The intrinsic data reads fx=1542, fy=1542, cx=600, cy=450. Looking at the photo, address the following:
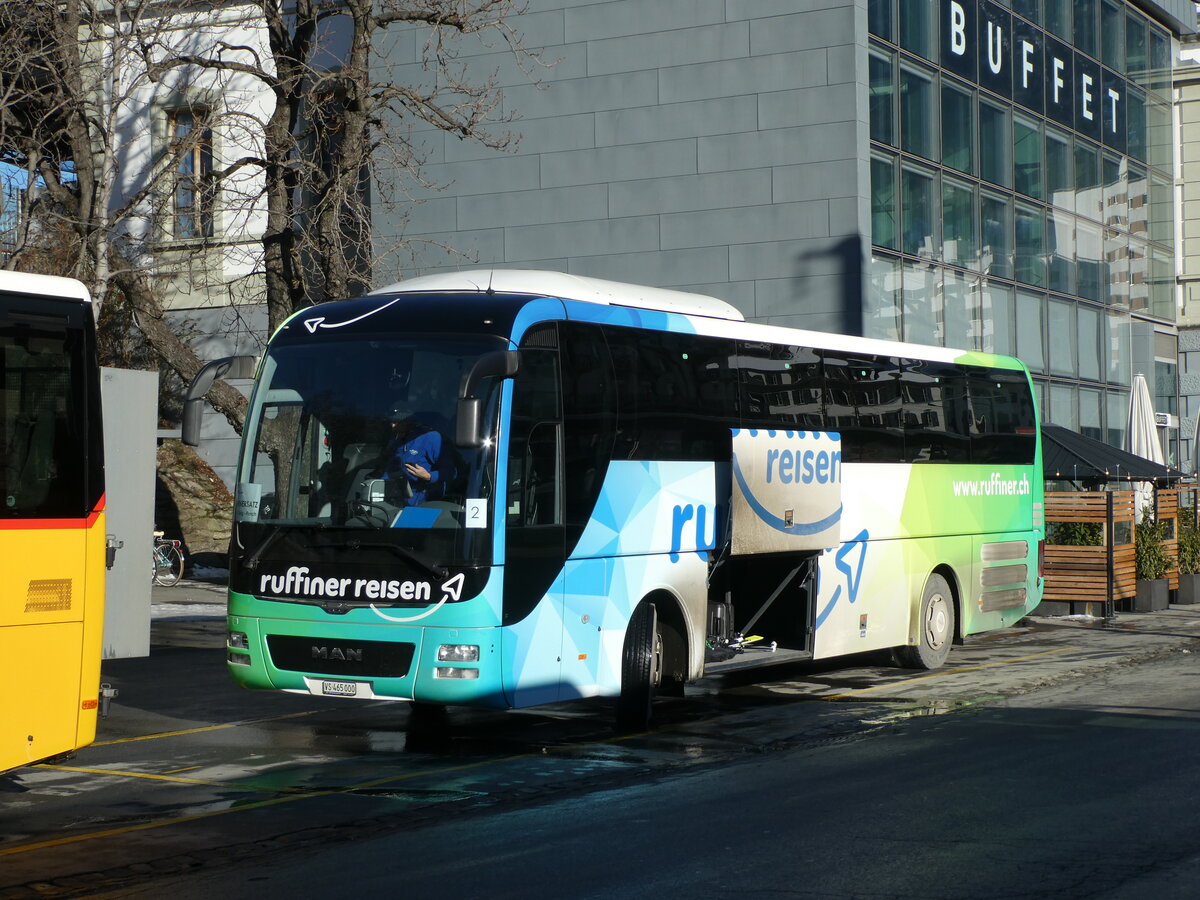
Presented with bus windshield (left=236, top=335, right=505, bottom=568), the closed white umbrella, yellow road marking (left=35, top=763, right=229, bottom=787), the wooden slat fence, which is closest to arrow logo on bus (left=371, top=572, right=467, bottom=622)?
bus windshield (left=236, top=335, right=505, bottom=568)

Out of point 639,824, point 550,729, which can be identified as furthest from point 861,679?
point 639,824

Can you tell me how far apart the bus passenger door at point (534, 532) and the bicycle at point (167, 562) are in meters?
15.2

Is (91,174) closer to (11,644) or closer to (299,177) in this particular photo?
(299,177)

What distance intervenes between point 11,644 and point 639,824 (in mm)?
3372

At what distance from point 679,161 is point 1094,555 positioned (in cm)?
1012

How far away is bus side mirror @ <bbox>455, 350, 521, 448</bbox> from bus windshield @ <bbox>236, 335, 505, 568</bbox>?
0.85 feet

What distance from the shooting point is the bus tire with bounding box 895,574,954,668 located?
51.9 ft

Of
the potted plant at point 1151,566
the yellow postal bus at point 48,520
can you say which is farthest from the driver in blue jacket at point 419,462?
the potted plant at point 1151,566

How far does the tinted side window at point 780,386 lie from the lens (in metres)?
13.3

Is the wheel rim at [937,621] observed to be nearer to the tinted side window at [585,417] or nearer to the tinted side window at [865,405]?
the tinted side window at [865,405]

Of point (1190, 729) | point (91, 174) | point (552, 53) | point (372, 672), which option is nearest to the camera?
point (372, 672)

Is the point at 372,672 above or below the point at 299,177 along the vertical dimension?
below

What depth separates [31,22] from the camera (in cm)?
1964

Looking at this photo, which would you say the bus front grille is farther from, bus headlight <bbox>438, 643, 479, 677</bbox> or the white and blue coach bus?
bus headlight <bbox>438, 643, 479, 677</bbox>
